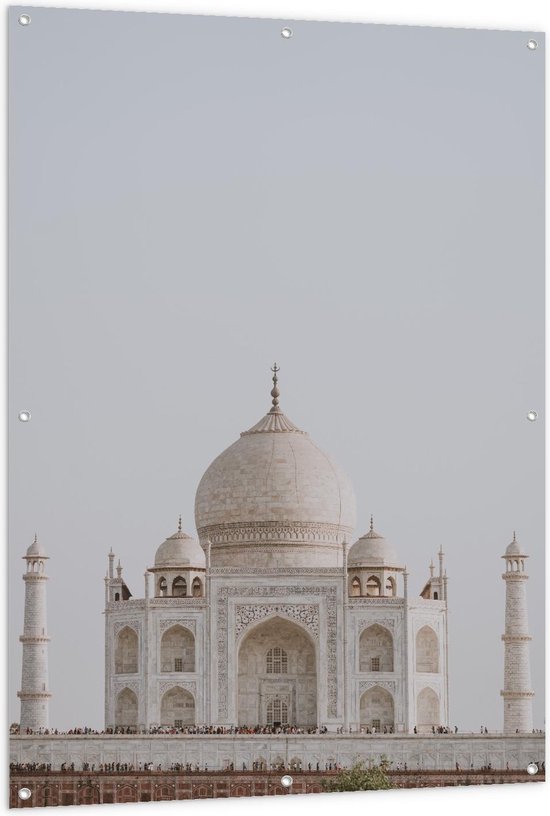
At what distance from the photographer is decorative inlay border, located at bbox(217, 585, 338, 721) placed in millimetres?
21875

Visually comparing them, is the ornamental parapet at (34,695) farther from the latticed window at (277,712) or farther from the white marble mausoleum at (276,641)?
the latticed window at (277,712)

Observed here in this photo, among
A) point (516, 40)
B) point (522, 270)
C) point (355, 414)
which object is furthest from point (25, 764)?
point (516, 40)

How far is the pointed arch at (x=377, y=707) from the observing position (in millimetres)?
21891

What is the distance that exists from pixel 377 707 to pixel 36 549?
26.1 feet

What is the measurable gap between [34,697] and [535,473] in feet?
18.7

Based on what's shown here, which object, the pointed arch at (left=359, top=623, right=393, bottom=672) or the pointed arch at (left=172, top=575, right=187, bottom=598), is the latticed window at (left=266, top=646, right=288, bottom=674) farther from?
the pointed arch at (left=172, top=575, right=187, bottom=598)

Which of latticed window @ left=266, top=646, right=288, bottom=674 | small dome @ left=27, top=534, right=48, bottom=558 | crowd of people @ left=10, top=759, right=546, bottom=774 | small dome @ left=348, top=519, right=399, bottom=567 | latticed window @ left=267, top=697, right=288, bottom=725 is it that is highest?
small dome @ left=348, top=519, right=399, bottom=567

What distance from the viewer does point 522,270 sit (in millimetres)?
15656

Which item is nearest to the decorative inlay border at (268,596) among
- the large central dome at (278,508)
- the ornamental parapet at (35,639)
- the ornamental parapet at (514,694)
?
the large central dome at (278,508)

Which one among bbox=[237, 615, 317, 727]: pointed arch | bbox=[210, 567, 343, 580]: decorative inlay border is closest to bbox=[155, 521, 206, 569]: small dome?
bbox=[210, 567, 343, 580]: decorative inlay border

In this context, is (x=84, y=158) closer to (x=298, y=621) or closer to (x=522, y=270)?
(x=522, y=270)

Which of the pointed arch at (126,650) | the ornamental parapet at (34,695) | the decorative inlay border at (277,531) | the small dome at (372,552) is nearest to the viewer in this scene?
the ornamental parapet at (34,695)

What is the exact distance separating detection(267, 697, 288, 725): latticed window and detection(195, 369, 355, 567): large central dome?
71.0 inches

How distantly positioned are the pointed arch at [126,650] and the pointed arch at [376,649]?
251 centimetres
